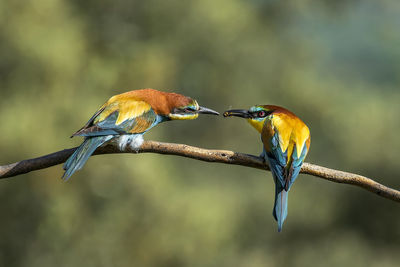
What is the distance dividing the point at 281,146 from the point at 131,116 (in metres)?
0.92

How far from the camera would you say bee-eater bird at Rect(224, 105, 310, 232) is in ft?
11.3

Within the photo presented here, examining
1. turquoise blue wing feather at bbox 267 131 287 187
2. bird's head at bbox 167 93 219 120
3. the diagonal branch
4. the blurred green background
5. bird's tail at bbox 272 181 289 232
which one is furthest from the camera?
the blurred green background

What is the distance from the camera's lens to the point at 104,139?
345cm

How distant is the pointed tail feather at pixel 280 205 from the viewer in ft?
11.0

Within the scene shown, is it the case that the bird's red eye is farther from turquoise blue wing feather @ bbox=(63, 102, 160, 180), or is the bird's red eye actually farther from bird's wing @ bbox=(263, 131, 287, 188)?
turquoise blue wing feather @ bbox=(63, 102, 160, 180)

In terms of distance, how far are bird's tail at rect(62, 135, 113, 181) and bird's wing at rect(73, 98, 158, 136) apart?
47mm

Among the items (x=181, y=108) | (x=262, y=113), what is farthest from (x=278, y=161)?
(x=181, y=108)

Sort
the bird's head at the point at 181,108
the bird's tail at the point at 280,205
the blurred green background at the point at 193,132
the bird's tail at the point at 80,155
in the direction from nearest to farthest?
1. the bird's tail at the point at 80,155
2. the bird's tail at the point at 280,205
3. the bird's head at the point at 181,108
4. the blurred green background at the point at 193,132

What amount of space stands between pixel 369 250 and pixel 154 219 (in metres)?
6.35

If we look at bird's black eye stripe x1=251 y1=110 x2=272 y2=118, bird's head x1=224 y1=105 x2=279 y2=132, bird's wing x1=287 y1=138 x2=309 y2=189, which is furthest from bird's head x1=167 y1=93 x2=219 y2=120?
bird's wing x1=287 y1=138 x2=309 y2=189

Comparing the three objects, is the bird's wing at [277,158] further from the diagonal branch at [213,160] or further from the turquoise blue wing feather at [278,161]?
the diagonal branch at [213,160]

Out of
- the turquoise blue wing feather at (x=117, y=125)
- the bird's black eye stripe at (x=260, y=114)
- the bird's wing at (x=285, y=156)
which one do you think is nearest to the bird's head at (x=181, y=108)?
the turquoise blue wing feather at (x=117, y=125)

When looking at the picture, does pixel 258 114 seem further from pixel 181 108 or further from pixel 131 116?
pixel 131 116

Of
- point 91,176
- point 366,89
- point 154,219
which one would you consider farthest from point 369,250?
point 91,176
